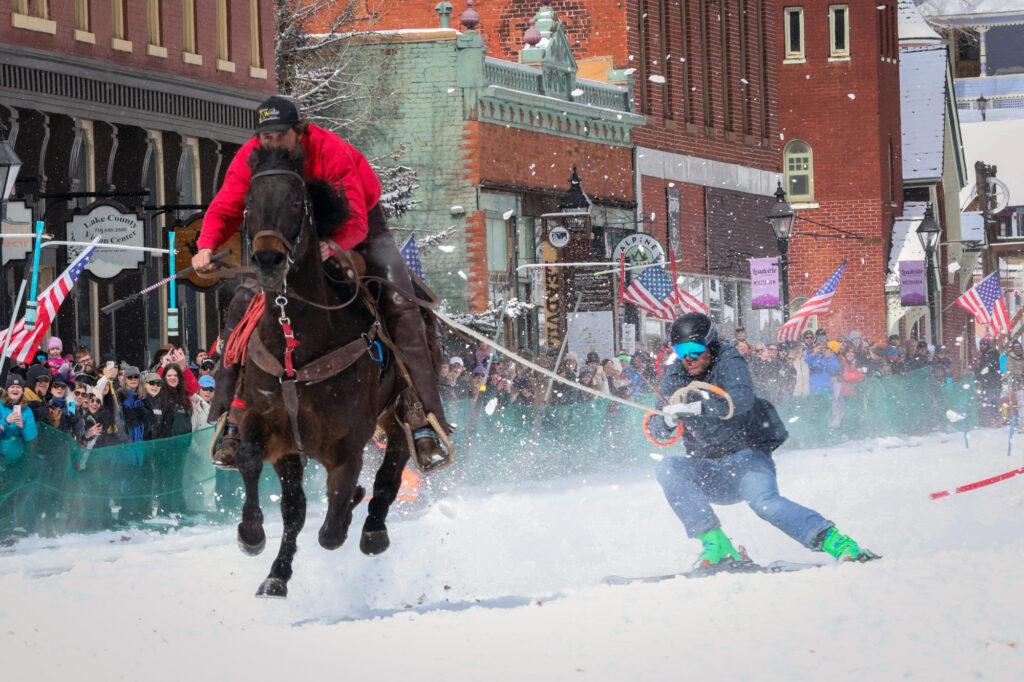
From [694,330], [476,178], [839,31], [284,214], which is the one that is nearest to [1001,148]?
[839,31]

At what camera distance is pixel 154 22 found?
29.9m

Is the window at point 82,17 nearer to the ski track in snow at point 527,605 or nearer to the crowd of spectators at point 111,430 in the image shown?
the crowd of spectators at point 111,430

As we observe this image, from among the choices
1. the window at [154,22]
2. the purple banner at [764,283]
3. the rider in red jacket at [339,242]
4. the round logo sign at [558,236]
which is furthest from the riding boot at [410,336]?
the round logo sign at [558,236]

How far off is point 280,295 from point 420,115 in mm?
26252

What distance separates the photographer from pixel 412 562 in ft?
43.8

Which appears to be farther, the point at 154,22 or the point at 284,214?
the point at 154,22

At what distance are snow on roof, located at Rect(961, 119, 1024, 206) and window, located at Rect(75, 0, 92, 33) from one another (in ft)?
236

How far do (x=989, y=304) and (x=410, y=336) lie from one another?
24.3 m

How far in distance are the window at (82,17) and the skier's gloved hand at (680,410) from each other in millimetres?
17418

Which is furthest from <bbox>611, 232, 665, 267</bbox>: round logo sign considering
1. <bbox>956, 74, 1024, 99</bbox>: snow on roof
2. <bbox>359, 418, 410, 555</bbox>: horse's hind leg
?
<bbox>956, 74, 1024, 99</bbox>: snow on roof

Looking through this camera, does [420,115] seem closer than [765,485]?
No

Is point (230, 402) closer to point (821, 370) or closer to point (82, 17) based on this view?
point (82, 17)

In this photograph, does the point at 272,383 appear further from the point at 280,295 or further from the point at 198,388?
the point at 198,388

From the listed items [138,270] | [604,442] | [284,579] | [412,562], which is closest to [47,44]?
[138,270]
